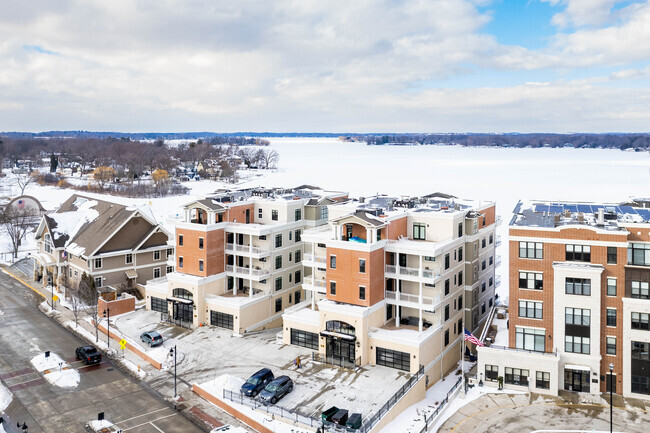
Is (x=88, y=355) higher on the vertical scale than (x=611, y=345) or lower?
lower

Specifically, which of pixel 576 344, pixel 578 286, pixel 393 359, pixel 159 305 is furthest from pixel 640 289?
pixel 159 305

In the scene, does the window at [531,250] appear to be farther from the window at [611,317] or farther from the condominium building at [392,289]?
the condominium building at [392,289]

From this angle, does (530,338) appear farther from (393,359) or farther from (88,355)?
(88,355)

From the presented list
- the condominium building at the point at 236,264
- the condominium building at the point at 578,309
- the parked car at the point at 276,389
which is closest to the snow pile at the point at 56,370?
the condominium building at the point at 236,264

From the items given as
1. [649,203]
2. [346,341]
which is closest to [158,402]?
[346,341]

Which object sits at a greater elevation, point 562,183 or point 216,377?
point 562,183

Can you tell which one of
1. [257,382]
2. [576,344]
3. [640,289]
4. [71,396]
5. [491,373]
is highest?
[640,289]

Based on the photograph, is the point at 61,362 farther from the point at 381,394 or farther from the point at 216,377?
the point at 381,394
